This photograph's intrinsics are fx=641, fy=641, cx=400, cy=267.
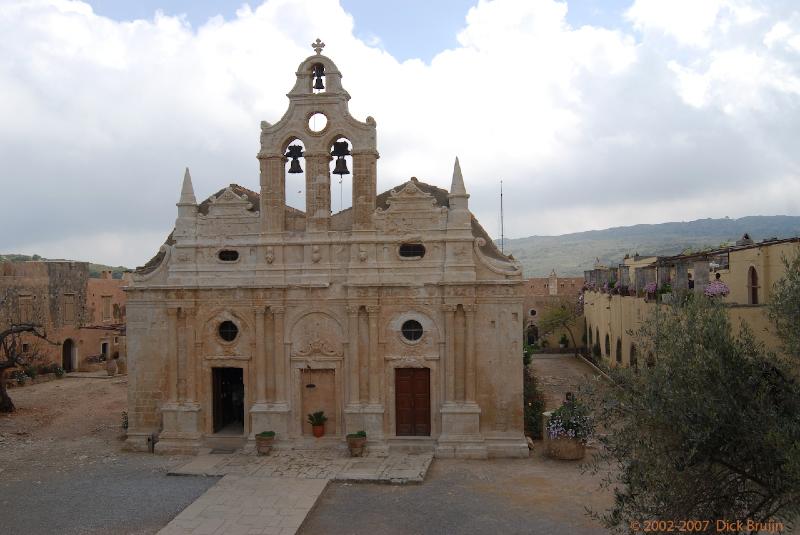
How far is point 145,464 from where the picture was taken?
18.5 metres

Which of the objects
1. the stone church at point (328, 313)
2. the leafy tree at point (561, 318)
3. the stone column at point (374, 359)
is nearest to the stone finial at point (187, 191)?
the stone church at point (328, 313)

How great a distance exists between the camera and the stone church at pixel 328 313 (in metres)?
19.0

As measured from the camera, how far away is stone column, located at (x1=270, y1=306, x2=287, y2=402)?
63.9ft

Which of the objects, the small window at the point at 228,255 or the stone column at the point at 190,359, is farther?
the small window at the point at 228,255

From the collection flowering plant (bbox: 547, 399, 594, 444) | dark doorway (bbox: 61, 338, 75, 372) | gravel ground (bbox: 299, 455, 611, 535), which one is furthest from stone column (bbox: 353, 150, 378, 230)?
dark doorway (bbox: 61, 338, 75, 372)

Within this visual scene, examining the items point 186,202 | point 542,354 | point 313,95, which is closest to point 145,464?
point 186,202

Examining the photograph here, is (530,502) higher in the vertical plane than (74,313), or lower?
lower

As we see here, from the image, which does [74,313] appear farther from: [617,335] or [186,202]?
[617,335]

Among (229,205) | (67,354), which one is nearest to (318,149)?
(229,205)

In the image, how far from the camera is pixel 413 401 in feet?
63.5

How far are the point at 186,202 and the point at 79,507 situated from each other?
9.47 meters

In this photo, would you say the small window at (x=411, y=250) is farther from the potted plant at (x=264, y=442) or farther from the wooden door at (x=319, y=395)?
the potted plant at (x=264, y=442)

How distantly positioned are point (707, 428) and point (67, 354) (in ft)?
123

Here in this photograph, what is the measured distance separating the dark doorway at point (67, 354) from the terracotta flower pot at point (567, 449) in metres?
30.0
